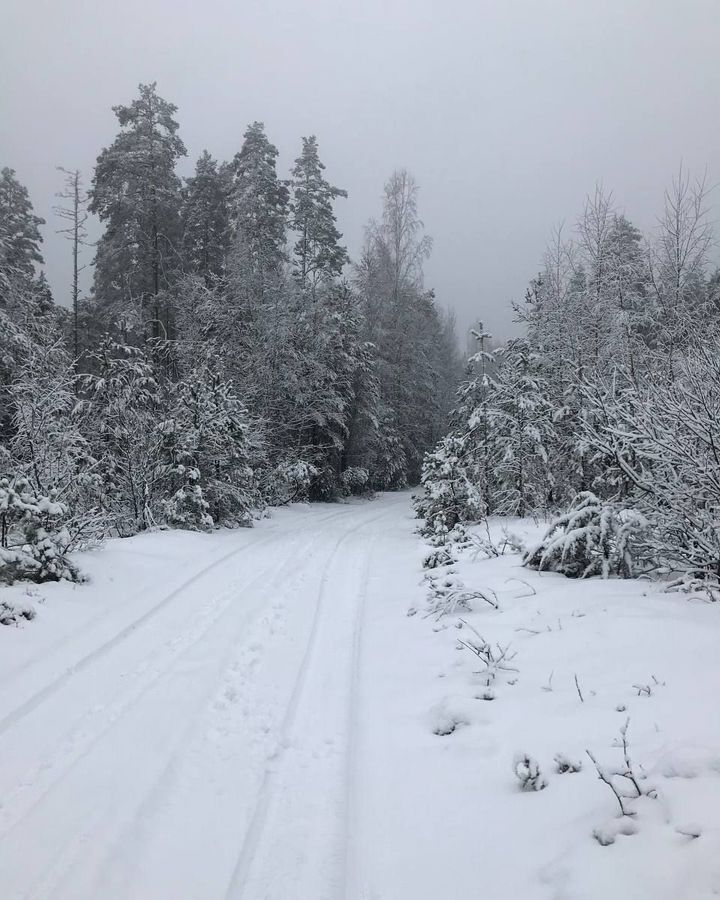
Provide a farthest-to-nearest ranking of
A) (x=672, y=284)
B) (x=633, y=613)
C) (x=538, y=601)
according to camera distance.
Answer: (x=672, y=284) < (x=538, y=601) < (x=633, y=613)

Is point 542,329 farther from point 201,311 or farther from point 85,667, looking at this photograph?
point 85,667

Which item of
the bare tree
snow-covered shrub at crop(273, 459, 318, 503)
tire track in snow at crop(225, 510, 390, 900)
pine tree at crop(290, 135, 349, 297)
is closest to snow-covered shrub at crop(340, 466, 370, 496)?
snow-covered shrub at crop(273, 459, 318, 503)

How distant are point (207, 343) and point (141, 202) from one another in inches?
327

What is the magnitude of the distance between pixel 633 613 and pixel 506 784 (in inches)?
94.5

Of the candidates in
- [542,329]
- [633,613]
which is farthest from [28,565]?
[542,329]

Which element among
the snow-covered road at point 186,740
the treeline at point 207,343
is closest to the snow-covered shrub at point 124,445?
the treeline at point 207,343

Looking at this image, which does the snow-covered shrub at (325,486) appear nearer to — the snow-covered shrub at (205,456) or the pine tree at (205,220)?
the snow-covered shrub at (205,456)

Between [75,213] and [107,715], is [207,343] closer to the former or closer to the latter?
[75,213]

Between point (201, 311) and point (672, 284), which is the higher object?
point (201, 311)

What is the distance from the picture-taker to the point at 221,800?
325 centimetres

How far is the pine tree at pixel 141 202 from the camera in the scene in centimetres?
2408

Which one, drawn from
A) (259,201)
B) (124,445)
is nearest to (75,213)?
(259,201)

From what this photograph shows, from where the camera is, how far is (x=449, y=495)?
13.4 metres

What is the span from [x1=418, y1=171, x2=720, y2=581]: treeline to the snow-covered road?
338cm
